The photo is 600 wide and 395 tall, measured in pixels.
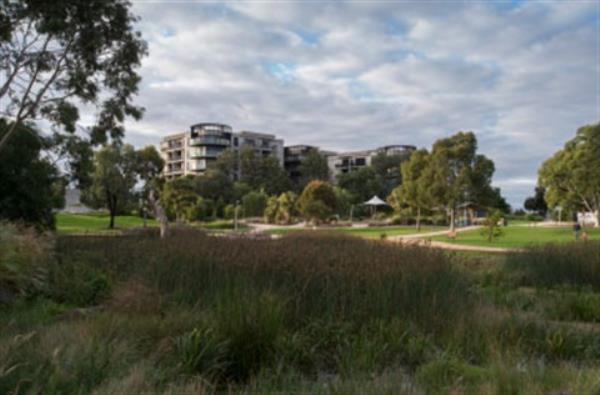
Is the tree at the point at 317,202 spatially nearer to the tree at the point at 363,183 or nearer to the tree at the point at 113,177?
the tree at the point at 113,177

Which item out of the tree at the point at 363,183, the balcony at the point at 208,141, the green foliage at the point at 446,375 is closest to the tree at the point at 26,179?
the green foliage at the point at 446,375

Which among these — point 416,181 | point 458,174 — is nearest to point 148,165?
point 416,181

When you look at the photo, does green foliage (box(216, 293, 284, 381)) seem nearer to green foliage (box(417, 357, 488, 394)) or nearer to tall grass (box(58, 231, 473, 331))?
tall grass (box(58, 231, 473, 331))

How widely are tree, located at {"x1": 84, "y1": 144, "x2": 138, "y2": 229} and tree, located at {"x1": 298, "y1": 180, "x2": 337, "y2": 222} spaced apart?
14.3m

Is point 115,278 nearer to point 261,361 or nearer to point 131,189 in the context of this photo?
point 261,361

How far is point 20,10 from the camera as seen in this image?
14766 mm

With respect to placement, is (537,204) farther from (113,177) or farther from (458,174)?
(113,177)

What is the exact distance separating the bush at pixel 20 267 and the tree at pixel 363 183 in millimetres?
62948

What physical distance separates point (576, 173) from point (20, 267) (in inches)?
1432

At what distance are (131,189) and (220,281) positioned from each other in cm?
4312

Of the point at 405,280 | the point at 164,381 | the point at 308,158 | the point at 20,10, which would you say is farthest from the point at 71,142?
the point at 308,158

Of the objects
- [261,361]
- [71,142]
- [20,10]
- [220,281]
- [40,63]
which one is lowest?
[261,361]

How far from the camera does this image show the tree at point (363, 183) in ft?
235

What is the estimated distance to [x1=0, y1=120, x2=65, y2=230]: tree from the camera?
56.9 ft
